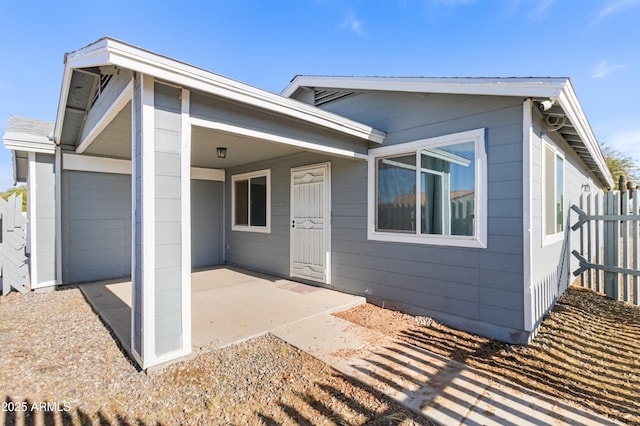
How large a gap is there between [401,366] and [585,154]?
6.73m

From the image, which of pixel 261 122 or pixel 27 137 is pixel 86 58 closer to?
pixel 261 122

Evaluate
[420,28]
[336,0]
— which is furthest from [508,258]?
[336,0]

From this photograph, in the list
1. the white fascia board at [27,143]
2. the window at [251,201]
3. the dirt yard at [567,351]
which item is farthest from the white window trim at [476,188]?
the white fascia board at [27,143]

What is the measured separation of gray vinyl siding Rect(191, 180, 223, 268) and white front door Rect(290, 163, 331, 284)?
111 inches

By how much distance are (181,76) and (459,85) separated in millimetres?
3080

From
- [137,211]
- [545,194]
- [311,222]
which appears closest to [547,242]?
[545,194]

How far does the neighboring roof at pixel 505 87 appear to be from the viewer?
3096 millimetres

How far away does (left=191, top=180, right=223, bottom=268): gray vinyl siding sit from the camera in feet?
24.6

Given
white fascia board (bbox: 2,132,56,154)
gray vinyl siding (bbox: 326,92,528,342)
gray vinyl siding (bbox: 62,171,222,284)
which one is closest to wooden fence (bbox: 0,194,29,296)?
gray vinyl siding (bbox: 62,171,222,284)

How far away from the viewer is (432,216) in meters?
4.05

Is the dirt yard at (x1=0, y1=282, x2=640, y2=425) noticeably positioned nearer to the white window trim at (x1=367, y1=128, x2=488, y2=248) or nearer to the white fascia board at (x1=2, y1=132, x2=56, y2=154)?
the white window trim at (x1=367, y1=128, x2=488, y2=248)

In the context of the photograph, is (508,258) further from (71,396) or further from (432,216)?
(71,396)

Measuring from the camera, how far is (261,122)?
343 centimetres

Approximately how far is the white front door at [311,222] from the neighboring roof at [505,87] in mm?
1499
